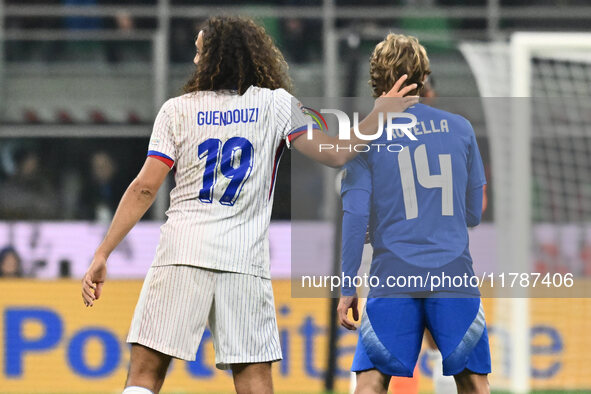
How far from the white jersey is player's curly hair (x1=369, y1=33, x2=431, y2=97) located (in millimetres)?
347

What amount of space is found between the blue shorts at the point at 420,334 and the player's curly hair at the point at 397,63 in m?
0.79

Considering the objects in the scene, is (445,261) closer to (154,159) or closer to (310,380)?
(154,159)

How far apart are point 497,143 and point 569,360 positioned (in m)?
2.02

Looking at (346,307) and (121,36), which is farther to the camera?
(121,36)

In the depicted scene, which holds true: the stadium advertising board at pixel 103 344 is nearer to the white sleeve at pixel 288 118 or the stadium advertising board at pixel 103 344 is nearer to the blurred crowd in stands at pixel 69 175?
the blurred crowd in stands at pixel 69 175

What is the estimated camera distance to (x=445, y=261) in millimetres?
3820

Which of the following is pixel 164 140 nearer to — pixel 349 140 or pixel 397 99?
pixel 349 140

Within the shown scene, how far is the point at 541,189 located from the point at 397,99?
18.1 ft

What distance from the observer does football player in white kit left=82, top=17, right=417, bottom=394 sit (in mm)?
3695

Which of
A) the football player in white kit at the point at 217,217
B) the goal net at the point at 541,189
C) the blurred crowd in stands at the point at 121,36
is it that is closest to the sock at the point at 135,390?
the football player in white kit at the point at 217,217

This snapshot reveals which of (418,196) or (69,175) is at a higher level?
(69,175)

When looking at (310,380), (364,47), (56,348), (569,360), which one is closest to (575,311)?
(569,360)

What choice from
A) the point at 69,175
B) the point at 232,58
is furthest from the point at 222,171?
the point at 69,175

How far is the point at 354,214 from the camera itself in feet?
12.7
